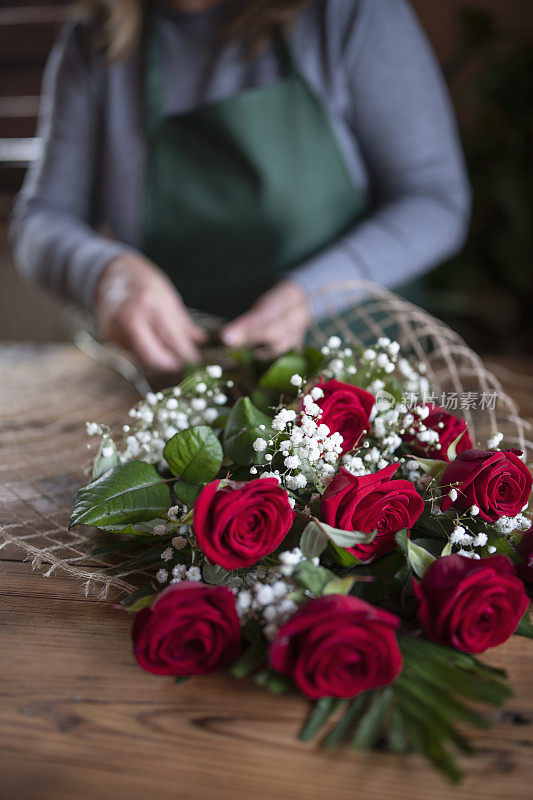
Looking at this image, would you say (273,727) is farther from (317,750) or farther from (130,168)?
(130,168)

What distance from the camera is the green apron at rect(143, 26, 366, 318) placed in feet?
3.36

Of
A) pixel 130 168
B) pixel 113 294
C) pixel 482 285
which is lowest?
pixel 482 285

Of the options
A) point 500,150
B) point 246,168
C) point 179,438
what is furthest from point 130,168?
point 500,150

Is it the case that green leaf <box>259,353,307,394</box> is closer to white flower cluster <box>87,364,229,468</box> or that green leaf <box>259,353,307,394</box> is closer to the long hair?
white flower cluster <box>87,364,229,468</box>

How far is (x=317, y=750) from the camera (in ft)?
1.07

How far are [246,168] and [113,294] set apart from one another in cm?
31

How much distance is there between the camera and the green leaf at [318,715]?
1.09ft

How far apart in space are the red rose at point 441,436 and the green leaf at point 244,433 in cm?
12

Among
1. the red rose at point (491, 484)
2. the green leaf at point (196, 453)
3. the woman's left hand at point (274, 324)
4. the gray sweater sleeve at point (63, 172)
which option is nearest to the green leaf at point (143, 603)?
the green leaf at point (196, 453)

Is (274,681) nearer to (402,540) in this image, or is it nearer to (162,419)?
(402,540)

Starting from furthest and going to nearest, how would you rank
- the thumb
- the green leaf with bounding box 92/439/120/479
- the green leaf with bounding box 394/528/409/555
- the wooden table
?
the thumb → the green leaf with bounding box 92/439/120/479 → the green leaf with bounding box 394/528/409/555 → the wooden table

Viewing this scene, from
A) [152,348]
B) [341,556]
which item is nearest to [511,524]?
[341,556]

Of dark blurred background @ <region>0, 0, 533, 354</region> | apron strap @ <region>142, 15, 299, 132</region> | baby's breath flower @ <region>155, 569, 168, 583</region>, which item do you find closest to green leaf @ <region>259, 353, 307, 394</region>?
baby's breath flower @ <region>155, 569, 168, 583</region>

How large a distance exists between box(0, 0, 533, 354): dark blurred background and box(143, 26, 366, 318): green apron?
82 cm
